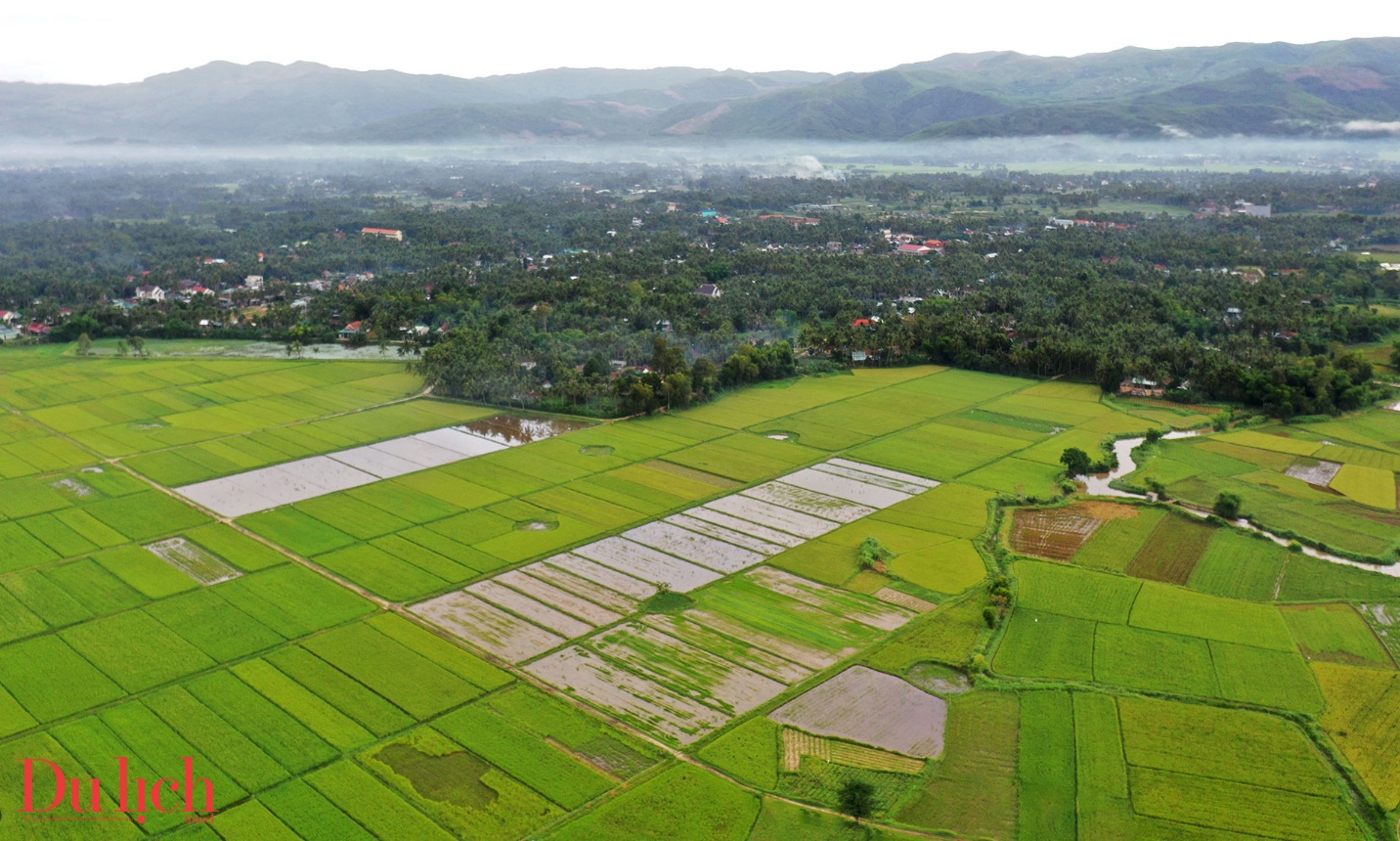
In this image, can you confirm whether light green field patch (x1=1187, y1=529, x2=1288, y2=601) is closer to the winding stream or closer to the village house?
the winding stream

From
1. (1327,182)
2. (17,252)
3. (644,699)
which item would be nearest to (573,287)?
(644,699)

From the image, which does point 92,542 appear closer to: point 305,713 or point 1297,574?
point 305,713

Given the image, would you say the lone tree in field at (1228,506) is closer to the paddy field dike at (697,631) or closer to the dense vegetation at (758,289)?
the paddy field dike at (697,631)

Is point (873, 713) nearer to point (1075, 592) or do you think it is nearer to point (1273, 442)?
point (1075, 592)

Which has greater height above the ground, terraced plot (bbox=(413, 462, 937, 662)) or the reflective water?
the reflective water

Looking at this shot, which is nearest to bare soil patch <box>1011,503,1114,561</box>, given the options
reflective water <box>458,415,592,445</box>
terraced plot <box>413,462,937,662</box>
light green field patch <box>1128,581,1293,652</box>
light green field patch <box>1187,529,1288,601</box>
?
light green field patch <box>1128,581,1293,652</box>

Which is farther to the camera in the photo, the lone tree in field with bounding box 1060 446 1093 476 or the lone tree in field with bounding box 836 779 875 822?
the lone tree in field with bounding box 1060 446 1093 476
